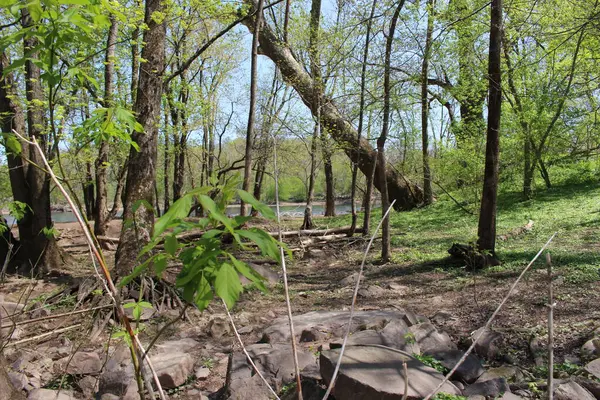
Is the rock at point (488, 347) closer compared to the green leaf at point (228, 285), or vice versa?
the green leaf at point (228, 285)

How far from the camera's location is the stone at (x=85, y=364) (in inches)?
165

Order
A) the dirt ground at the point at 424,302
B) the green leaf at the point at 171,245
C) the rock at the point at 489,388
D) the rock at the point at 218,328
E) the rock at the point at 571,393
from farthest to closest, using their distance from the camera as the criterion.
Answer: the rock at the point at 218,328
the dirt ground at the point at 424,302
the rock at the point at 489,388
the rock at the point at 571,393
the green leaf at the point at 171,245

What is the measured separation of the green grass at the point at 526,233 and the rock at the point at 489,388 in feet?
11.0

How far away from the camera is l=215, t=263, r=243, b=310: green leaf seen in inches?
42.6

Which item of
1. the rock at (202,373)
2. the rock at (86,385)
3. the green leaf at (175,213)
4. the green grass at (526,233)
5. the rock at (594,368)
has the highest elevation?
the green leaf at (175,213)

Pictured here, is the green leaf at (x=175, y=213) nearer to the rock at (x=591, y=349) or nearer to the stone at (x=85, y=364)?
the stone at (x=85, y=364)

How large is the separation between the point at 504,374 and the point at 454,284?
3.16m

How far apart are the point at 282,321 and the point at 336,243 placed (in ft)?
20.8

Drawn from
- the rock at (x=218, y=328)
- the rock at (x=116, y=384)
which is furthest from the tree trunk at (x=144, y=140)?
the rock at (x=116, y=384)

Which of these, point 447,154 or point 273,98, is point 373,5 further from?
point 273,98

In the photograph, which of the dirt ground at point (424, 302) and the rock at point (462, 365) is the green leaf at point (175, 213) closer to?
the dirt ground at point (424, 302)

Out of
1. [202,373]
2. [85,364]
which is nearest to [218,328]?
[202,373]

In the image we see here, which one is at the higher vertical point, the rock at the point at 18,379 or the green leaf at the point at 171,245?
the green leaf at the point at 171,245

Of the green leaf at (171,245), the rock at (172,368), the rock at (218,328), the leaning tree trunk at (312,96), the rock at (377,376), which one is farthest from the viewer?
the leaning tree trunk at (312,96)
